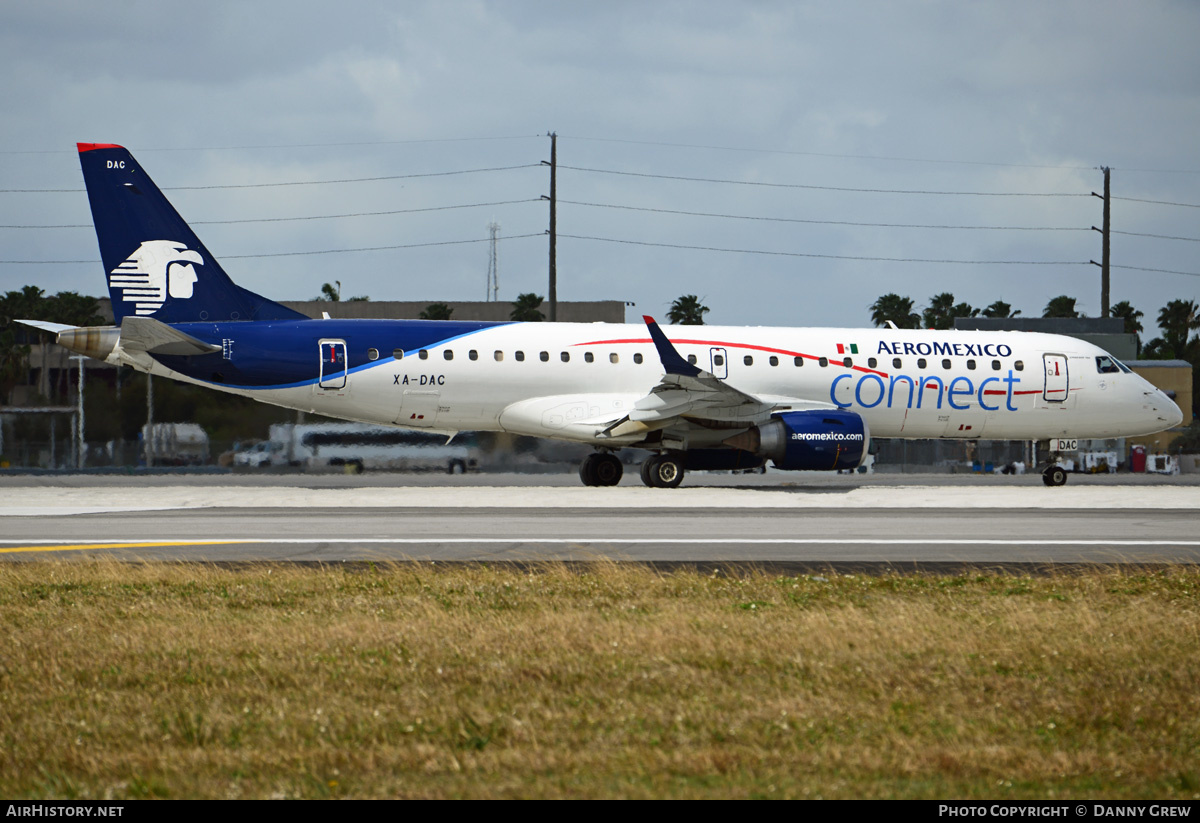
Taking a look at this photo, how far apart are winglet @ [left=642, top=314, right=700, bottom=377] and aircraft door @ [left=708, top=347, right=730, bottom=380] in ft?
6.53

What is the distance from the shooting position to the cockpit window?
100 ft

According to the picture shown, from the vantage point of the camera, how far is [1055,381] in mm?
30016

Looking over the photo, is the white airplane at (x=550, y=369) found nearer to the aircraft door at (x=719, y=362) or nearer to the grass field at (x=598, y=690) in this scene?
the aircraft door at (x=719, y=362)

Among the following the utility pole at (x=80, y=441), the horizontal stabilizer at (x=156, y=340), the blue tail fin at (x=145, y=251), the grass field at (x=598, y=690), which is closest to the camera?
the grass field at (x=598, y=690)

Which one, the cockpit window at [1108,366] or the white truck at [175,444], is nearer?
the cockpit window at [1108,366]

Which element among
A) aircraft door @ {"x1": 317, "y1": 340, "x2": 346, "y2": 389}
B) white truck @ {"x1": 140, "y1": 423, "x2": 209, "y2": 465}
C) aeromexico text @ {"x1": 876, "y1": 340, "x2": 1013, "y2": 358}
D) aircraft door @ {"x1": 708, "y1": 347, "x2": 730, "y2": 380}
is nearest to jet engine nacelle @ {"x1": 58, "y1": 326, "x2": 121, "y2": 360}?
aircraft door @ {"x1": 317, "y1": 340, "x2": 346, "y2": 389}

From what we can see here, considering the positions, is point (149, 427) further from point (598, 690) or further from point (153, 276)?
point (598, 690)

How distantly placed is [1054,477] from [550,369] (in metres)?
13.6

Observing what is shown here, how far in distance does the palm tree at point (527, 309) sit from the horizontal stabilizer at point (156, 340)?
46987 mm

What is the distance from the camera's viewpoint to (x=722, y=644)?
27.0ft

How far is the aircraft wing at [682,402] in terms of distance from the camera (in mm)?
26016

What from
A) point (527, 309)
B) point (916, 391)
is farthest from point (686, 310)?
point (916, 391)

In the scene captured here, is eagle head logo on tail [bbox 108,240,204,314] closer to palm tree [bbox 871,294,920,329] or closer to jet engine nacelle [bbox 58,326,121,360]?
jet engine nacelle [bbox 58,326,121,360]

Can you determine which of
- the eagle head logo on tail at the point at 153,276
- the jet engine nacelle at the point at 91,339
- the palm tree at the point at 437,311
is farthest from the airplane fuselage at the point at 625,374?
the palm tree at the point at 437,311
